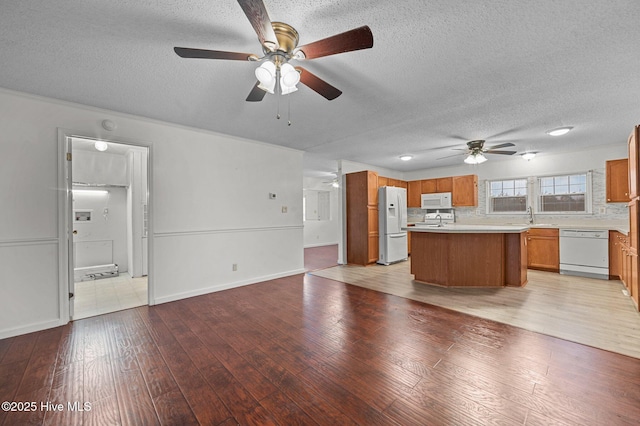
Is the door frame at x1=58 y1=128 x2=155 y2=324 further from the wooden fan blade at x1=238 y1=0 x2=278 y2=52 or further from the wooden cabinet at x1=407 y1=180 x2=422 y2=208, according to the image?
the wooden cabinet at x1=407 y1=180 x2=422 y2=208

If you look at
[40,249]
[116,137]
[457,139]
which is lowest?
[40,249]

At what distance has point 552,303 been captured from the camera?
3.19 m

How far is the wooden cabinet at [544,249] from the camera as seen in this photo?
475 centimetres

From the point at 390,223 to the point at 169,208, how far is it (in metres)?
4.22

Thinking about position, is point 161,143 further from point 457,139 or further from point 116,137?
point 457,139

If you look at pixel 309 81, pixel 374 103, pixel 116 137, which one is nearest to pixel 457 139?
pixel 374 103

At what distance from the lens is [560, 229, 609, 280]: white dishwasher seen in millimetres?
4289

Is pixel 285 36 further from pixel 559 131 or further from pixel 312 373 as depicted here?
pixel 559 131

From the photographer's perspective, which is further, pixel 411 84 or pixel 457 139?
pixel 457 139

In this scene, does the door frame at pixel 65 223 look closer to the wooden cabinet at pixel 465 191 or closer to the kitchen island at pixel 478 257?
the kitchen island at pixel 478 257

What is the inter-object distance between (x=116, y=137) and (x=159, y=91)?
3.36 ft

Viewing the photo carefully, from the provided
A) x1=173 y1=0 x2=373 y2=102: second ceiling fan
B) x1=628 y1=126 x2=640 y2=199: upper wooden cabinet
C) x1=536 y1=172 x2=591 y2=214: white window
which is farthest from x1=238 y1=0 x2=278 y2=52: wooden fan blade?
x1=536 y1=172 x2=591 y2=214: white window

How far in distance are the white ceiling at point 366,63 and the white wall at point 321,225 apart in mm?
5270

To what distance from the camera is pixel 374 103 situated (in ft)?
9.48
